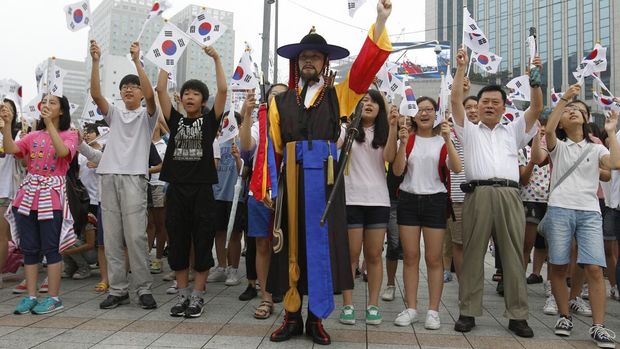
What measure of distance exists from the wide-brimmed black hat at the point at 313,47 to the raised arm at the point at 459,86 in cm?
97

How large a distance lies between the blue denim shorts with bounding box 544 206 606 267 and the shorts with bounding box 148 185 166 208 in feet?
15.2

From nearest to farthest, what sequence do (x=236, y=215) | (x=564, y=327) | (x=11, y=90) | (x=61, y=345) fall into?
(x=61, y=345), (x=564, y=327), (x=11, y=90), (x=236, y=215)

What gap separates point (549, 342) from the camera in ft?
12.4

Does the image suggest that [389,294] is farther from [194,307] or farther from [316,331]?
[194,307]

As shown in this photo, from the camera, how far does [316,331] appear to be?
3637mm

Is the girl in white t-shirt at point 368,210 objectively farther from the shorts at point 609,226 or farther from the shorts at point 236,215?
the shorts at point 609,226

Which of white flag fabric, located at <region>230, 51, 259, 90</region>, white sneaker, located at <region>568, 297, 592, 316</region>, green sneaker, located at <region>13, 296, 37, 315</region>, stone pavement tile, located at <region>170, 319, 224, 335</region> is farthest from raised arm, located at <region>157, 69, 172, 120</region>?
white sneaker, located at <region>568, 297, 592, 316</region>

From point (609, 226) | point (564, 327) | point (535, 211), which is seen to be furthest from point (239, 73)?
point (609, 226)

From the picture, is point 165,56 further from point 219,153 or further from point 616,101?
point 616,101

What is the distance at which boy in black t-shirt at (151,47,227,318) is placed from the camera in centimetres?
450

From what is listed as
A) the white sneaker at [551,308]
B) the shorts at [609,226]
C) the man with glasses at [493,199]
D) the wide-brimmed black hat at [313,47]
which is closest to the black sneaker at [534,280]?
the shorts at [609,226]

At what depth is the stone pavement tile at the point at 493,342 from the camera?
12.0ft

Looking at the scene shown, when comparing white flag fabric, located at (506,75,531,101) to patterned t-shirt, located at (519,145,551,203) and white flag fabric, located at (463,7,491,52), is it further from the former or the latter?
white flag fabric, located at (463,7,491,52)

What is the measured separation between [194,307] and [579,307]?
366 centimetres
